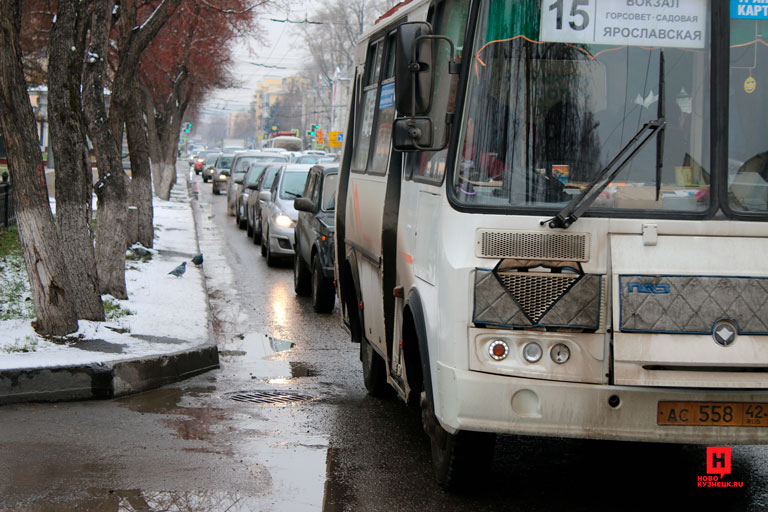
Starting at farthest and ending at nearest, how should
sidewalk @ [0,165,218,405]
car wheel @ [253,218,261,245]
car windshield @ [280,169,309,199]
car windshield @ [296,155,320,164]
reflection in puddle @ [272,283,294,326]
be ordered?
car windshield @ [296,155,320,164]
car wheel @ [253,218,261,245]
car windshield @ [280,169,309,199]
reflection in puddle @ [272,283,294,326]
sidewalk @ [0,165,218,405]

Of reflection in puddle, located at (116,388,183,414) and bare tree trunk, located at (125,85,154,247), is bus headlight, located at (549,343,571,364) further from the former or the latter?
bare tree trunk, located at (125,85,154,247)

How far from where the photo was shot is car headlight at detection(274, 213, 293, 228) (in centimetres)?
1808

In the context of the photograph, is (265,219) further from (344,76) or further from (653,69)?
(344,76)

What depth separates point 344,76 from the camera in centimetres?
9669

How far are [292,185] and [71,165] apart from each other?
363 inches

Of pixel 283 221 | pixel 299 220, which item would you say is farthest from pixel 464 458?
pixel 283 221

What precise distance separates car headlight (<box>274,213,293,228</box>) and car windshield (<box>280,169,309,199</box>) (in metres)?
0.65

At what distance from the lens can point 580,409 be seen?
16.1ft

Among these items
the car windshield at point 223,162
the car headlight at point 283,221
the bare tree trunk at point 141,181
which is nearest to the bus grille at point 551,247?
the bare tree trunk at point 141,181

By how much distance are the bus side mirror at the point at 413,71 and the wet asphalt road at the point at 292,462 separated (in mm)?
1998

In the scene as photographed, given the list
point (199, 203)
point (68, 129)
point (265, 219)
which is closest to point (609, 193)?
point (68, 129)

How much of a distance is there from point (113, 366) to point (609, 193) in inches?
181

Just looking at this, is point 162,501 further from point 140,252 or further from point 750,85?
point 140,252

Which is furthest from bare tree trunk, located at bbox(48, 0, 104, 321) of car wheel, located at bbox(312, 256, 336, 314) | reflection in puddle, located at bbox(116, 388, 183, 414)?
car wheel, located at bbox(312, 256, 336, 314)
